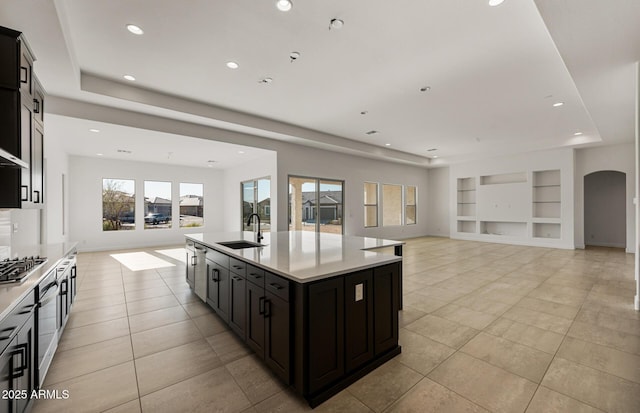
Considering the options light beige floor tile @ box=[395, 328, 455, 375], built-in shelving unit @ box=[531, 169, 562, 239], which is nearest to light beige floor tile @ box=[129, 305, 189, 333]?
light beige floor tile @ box=[395, 328, 455, 375]

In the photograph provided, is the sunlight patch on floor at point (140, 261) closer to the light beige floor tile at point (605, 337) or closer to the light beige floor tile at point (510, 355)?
the light beige floor tile at point (510, 355)

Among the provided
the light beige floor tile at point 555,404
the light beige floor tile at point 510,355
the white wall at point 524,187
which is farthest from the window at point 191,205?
the light beige floor tile at point 555,404

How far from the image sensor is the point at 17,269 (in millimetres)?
2012

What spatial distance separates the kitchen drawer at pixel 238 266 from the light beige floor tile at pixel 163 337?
839 millimetres

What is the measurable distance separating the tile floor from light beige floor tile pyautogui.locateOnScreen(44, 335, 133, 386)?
0.02 m

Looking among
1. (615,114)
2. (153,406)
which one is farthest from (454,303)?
(615,114)

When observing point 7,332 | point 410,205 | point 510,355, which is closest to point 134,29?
point 7,332

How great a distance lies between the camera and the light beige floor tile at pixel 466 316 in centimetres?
312

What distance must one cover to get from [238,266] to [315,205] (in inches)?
223

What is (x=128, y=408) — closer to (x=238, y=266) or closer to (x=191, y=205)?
(x=238, y=266)

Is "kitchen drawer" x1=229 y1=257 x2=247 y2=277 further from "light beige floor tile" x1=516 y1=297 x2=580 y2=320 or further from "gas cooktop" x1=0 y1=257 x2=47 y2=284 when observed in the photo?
"light beige floor tile" x1=516 y1=297 x2=580 y2=320

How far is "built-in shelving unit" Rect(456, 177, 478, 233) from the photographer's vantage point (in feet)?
34.8

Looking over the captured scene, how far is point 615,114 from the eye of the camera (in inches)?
206

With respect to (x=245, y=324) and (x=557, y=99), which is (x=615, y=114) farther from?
(x=245, y=324)
